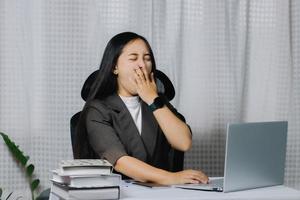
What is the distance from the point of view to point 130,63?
184 centimetres

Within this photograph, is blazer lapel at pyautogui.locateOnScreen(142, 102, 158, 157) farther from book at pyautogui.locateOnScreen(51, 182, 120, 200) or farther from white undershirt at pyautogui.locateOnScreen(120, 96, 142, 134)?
book at pyautogui.locateOnScreen(51, 182, 120, 200)

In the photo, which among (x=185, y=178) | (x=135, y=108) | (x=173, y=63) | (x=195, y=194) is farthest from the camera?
(x=173, y=63)

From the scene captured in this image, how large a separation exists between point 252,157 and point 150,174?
0.36 metres

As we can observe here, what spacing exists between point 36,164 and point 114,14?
862mm

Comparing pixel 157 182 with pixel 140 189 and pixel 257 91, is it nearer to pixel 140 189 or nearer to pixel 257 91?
pixel 140 189

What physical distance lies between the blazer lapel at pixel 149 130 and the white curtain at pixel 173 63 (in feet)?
1.93

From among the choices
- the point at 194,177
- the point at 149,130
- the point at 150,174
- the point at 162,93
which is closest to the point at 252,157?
the point at 194,177

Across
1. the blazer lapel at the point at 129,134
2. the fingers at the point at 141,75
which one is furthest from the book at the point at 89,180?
the fingers at the point at 141,75

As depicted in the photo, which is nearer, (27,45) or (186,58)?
(27,45)

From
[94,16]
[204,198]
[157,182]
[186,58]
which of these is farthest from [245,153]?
[94,16]

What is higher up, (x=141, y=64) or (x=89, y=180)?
(x=141, y=64)

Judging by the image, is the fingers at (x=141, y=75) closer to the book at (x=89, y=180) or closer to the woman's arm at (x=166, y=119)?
the woman's arm at (x=166, y=119)

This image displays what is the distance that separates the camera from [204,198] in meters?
1.37

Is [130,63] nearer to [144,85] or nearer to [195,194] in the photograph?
[144,85]
